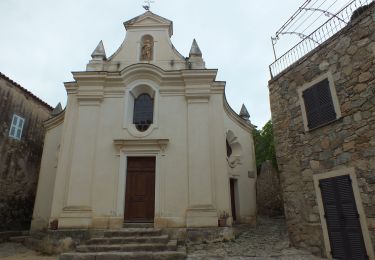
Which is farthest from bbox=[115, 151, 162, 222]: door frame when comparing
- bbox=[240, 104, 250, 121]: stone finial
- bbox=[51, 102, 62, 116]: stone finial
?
bbox=[240, 104, 250, 121]: stone finial

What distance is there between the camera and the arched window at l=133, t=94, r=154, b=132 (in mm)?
10880

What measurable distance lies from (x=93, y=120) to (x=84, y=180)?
2.28 meters

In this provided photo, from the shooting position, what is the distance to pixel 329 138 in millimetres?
7070

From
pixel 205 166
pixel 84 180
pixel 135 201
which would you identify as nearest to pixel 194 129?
pixel 205 166

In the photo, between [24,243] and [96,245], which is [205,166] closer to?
[96,245]

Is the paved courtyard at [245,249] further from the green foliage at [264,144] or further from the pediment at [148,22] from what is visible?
the green foliage at [264,144]

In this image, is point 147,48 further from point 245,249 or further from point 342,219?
point 342,219

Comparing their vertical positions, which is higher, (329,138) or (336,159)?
(329,138)

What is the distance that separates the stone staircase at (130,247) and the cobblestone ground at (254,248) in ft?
2.18

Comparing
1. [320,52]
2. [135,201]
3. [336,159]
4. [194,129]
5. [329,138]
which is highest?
[320,52]

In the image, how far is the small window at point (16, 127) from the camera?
1294cm

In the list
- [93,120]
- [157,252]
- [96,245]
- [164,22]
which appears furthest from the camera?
[164,22]

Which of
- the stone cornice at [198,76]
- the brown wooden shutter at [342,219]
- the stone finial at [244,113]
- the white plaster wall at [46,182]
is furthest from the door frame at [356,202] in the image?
the white plaster wall at [46,182]

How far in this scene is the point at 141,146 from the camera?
10.2m
